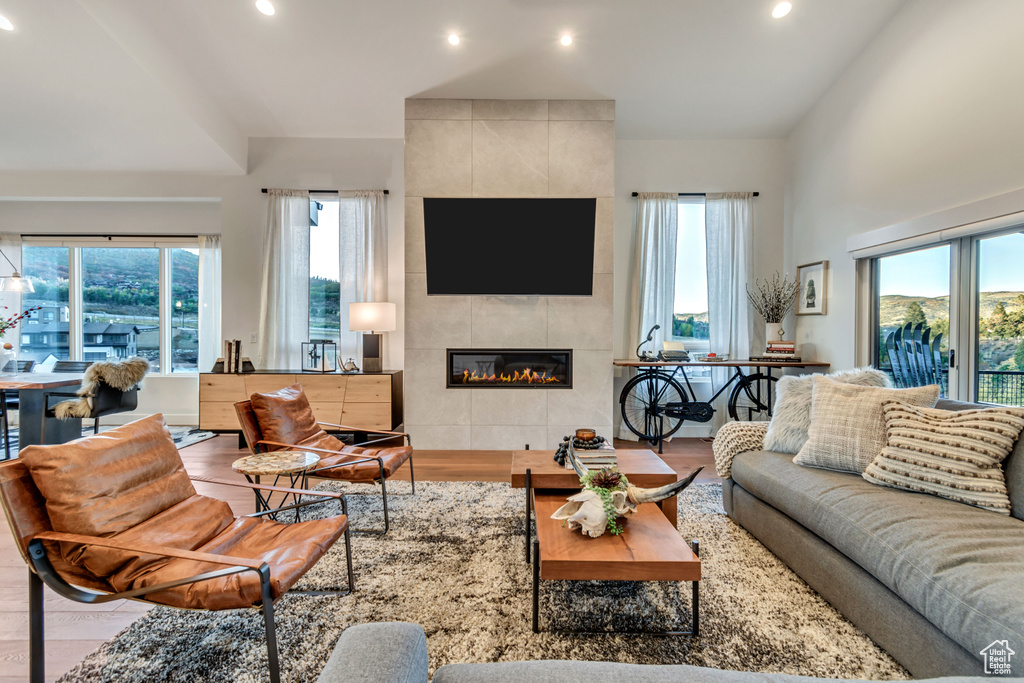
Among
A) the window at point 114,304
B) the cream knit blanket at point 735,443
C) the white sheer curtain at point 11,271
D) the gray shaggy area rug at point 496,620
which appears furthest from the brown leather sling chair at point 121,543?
the white sheer curtain at point 11,271

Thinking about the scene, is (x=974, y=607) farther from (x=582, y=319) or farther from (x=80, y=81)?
(x=80, y=81)

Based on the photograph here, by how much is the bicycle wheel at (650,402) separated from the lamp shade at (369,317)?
2.51 metres

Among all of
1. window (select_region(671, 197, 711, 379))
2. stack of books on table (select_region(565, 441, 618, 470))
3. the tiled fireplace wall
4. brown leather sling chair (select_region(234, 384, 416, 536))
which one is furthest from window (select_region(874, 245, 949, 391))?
brown leather sling chair (select_region(234, 384, 416, 536))

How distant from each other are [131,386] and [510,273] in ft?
11.9

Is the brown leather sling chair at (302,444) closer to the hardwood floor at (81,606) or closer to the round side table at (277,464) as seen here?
the round side table at (277,464)

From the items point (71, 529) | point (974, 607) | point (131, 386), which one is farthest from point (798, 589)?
point (131, 386)

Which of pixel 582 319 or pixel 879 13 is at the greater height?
pixel 879 13

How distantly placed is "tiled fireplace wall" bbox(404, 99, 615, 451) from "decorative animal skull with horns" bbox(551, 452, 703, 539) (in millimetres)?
2426

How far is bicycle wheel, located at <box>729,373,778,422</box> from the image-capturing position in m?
4.71

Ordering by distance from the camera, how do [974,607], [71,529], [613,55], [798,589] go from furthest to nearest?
[613,55] < [798,589] < [71,529] < [974,607]

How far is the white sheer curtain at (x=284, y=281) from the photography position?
5000 millimetres

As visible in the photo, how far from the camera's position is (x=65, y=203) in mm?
5480

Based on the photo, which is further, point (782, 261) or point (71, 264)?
point (71, 264)

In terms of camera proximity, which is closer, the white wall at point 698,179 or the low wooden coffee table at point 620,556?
the low wooden coffee table at point 620,556
